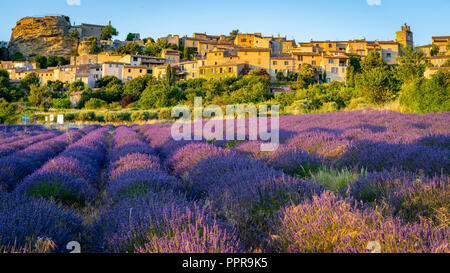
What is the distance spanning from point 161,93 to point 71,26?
73.3 meters

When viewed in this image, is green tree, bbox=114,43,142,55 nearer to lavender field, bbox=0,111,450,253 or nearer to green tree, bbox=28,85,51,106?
green tree, bbox=28,85,51,106

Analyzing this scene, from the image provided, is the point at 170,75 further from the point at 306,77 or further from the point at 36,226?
the point at 36,226

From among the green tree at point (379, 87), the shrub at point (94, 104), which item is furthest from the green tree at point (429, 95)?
the shrub at point (94, 104)

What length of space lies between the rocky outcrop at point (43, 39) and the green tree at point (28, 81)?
23383mm

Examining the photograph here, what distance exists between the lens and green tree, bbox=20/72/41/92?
60822 mm

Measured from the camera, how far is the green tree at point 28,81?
60.8m

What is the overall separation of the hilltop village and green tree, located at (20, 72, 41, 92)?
10.8 ft

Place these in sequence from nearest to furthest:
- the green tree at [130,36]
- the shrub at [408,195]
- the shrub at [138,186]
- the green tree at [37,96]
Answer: the shrub at [408,195]
the shrub at [138,186]
the green tree at [37,96]
the green tree at [130,36]

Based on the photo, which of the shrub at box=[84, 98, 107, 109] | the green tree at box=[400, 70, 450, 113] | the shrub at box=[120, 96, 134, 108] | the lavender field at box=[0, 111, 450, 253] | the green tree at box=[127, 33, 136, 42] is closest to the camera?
the lavender field at box=[0, 111, 450, 253]

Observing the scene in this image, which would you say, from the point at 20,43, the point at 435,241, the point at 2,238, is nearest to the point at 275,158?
the point at 435,241

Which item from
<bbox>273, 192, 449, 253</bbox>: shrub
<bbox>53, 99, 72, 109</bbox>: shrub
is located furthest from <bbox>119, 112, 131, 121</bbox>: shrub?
<bbox>273, 192, 449, 253</bbox>: shrub

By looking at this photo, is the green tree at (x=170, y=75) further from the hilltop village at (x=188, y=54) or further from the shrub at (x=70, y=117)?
the shrub at (x=70, y=117)

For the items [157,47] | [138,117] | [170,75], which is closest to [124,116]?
[138,117]

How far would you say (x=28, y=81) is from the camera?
202ft
